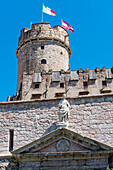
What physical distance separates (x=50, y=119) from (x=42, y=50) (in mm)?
22164

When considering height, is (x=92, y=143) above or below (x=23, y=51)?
below

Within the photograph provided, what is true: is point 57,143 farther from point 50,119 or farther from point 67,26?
point 67,26

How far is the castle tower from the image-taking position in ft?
135

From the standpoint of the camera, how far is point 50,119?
20953mm

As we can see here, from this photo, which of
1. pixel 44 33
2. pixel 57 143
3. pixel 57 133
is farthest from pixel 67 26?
pixel 57 143

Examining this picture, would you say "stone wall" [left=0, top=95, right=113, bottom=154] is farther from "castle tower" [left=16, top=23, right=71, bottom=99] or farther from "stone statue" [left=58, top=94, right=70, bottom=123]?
"castle tower" [left=16, top=23, right=71, bottom=99]

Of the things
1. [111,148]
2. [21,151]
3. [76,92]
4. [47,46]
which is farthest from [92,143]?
[47,46]

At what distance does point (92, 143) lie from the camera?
18.8 m

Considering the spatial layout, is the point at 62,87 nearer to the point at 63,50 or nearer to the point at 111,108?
the point at 63,50

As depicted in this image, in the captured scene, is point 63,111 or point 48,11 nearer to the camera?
point 63,111

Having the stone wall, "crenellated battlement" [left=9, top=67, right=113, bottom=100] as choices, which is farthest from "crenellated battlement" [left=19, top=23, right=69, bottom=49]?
the stone wall

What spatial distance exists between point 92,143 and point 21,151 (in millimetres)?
3942

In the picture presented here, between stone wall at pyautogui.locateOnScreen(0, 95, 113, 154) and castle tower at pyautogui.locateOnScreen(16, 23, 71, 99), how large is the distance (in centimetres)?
1861

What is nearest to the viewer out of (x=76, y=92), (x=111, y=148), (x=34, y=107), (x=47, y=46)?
(x=111, y=148)
